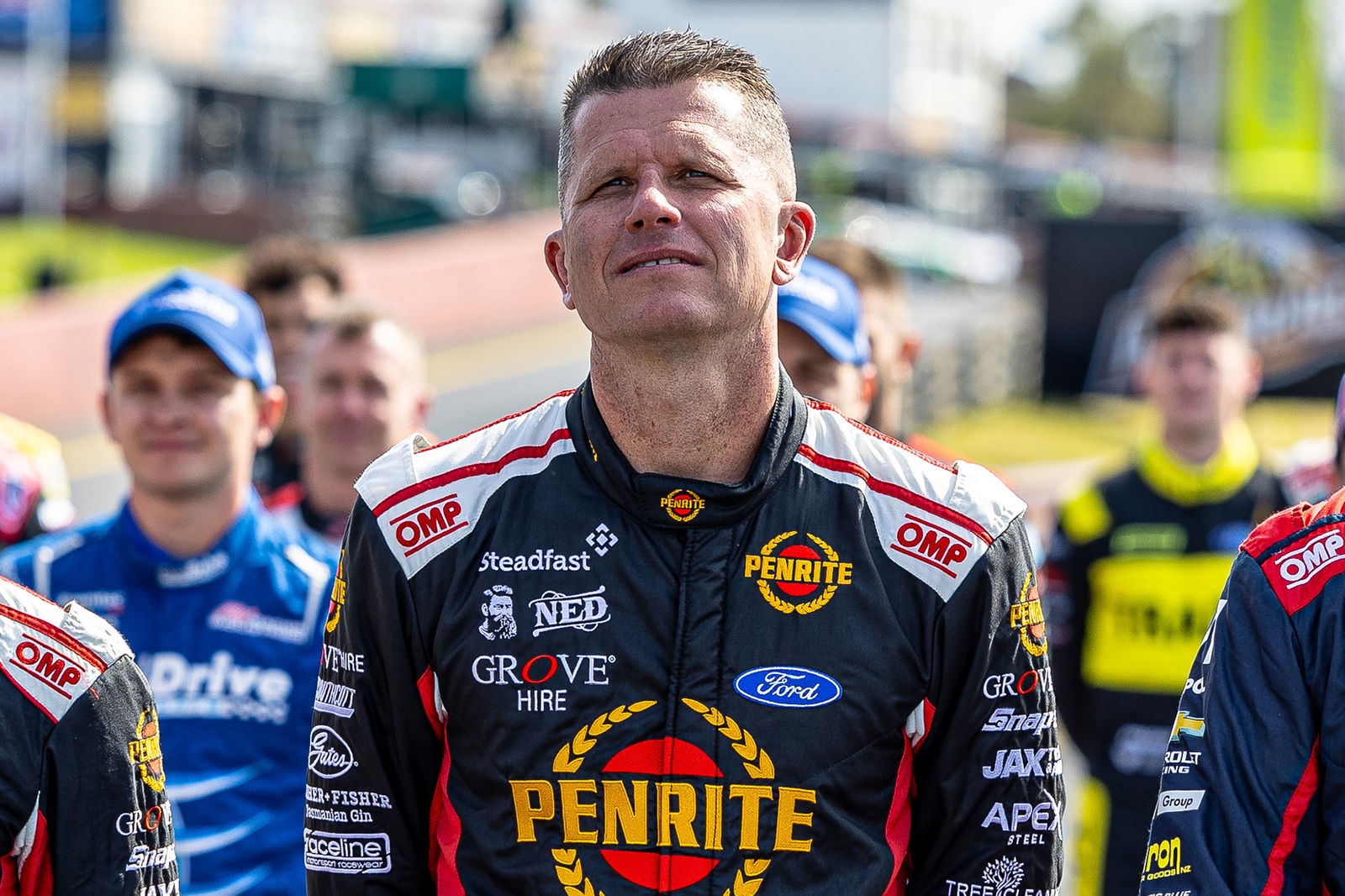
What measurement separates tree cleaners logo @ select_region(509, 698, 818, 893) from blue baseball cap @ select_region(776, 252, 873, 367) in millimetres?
1585

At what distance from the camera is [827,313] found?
13.1ft

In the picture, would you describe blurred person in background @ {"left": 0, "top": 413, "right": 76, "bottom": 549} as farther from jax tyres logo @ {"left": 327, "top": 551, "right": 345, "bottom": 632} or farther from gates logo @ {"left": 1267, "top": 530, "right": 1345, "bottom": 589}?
gates logo @ {"left": 1267, "top": 530, "right": 1345, "bottom": 589}

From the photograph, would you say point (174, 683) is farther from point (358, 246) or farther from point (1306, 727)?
point (358, 246)

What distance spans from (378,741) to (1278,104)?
21202mm

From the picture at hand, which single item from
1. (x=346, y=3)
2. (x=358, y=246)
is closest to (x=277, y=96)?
(x=346, y=3)

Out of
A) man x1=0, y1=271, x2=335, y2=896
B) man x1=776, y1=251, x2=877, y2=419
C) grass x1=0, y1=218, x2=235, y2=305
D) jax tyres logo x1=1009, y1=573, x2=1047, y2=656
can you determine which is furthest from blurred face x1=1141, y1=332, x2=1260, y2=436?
grass x1=0, y1=218, x2=235, y2=305

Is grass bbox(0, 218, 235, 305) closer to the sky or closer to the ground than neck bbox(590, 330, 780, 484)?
Answer: closer to the sky

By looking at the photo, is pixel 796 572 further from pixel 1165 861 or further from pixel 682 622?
pixel 1165 861

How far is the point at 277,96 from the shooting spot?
167 feet

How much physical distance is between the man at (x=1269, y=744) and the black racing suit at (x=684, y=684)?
11.3 inches

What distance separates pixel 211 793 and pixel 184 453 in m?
0.82

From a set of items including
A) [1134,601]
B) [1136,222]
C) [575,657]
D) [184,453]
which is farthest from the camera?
[1136,222]

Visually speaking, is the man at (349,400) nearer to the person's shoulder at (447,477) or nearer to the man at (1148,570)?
the person's shoulder at (447,477)

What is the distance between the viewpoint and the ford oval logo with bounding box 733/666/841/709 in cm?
250
